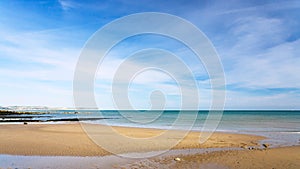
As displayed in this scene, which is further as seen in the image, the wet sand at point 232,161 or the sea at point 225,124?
the sea at point 225,124

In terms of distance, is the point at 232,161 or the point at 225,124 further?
the point at 225,124

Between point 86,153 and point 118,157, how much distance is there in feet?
7.05

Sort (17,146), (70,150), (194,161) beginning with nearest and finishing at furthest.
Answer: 1. (194,161)
2. (70,150)
3. (17,146)

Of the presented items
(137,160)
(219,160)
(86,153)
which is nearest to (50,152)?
(86,153)

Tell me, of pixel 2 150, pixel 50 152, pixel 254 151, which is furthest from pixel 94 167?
pixel 254 151

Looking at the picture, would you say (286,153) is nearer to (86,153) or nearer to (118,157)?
(118,157)

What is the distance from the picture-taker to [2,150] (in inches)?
577

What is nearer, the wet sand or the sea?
the wet sand

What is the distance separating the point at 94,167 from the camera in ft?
35.5

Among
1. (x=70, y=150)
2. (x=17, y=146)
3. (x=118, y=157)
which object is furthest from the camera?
(x=17, y=146)

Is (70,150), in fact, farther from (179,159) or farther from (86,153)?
(179,159)

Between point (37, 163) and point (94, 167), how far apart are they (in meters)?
2.80

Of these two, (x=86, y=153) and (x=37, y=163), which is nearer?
(x=37, y=163)

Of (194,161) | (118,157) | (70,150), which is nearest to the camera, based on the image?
(194,161)
